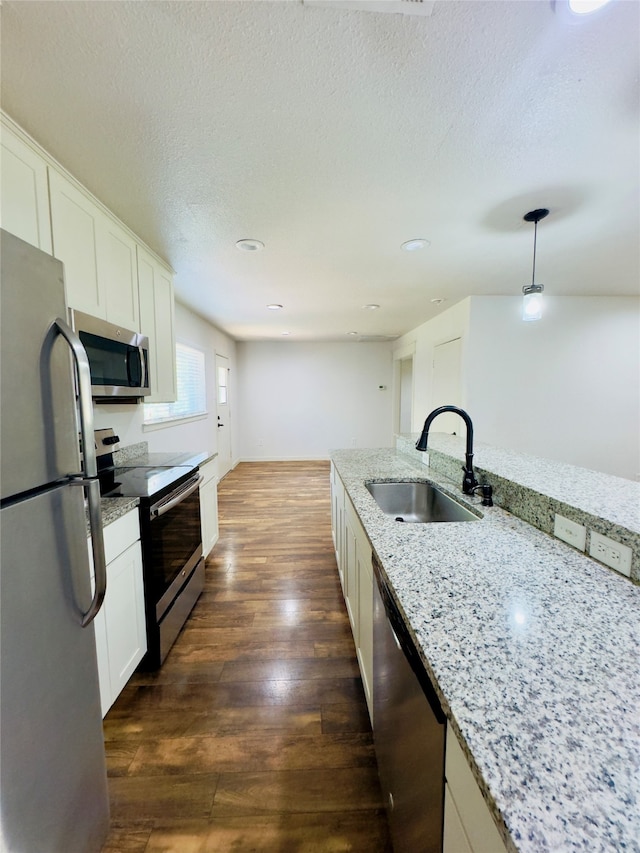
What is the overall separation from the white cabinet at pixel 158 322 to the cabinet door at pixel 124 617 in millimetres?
1306

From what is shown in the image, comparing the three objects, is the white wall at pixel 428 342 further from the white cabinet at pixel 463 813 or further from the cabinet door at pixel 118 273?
the white cabinet at pixel 463 813

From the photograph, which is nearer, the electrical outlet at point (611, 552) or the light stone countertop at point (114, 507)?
the electrical outlet at point (611, 552)

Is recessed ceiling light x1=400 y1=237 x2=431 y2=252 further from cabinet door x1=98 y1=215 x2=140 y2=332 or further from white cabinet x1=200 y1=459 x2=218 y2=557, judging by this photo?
white cabinet x1=200 y1=459 x2=218 y2=557

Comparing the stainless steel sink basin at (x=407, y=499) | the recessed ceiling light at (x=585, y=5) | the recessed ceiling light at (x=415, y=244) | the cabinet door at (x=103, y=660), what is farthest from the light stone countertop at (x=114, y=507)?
the recessed ceiling light at (x=415, y=244)

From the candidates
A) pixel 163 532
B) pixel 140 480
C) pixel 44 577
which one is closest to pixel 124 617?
pixel 163 532

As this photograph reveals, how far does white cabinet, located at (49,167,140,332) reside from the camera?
150 centimetres

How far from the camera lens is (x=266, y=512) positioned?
3912 mm

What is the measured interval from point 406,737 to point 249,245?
2.61 metres

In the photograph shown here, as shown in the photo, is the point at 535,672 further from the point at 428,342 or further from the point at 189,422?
the point at 428,342

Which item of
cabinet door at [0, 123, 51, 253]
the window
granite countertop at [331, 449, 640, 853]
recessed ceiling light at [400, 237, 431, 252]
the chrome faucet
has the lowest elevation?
granite countertop at [331, 449, 640, 853]

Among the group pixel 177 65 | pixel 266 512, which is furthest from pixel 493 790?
pixel 266 512

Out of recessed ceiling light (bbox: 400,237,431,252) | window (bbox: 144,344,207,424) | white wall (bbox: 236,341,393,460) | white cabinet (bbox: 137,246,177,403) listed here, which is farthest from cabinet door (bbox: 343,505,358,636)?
white wall (bbox: 236,341,393,460)

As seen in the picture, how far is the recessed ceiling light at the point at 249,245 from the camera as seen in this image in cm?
222

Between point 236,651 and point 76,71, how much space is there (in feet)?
8.48
